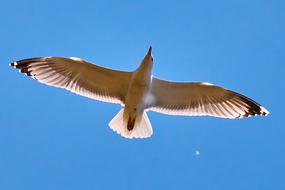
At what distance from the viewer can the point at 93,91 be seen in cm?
679

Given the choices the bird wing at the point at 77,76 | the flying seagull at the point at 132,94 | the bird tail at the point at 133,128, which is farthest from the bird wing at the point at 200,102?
the bird wing at the point at 77,76

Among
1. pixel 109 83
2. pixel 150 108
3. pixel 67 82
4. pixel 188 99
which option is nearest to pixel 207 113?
pixel 188 99

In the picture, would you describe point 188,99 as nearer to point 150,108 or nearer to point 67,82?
point 150,108

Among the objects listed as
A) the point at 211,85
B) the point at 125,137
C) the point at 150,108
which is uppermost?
the point at 211,85

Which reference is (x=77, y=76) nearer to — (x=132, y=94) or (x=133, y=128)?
(x=132, y=94)

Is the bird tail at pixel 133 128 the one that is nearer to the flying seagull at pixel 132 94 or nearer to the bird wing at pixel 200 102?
the flying seagull at pixel 132 94

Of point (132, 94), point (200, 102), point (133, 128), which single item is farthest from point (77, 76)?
point (200, 102)

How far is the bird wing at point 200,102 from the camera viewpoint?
665 cm

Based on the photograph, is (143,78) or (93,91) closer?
(143,78)

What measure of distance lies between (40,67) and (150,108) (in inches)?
59.6

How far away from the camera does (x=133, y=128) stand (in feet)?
21.3

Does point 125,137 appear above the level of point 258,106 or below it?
below

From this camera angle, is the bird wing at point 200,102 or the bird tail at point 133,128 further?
the bird wing at point 200,102

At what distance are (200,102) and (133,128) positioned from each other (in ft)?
3.15
